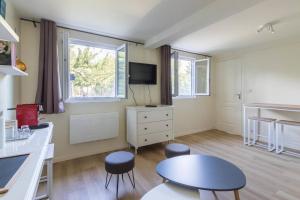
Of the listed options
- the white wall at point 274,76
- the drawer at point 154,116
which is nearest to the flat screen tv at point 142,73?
the drawer at point 154,116

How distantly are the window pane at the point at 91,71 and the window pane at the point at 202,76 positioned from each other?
8.23ft

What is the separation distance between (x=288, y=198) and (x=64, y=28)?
393 cm

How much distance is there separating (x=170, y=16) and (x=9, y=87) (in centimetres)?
237

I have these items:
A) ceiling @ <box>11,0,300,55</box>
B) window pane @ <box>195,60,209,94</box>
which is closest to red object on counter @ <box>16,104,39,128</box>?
ceiling @ <box>11,0,300,55</box>

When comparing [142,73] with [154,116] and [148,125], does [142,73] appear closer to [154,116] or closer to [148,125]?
[154,116]

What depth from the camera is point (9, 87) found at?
6.58ft

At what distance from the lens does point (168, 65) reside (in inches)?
150

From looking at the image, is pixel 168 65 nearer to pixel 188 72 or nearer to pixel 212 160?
pixel 188 72

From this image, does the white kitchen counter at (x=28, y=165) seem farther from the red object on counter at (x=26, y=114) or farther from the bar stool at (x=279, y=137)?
the bar stool at (x=279, y=137)

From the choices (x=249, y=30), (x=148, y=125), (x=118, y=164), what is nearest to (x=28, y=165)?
(x=118, y=164)

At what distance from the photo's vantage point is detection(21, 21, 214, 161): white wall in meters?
2.55

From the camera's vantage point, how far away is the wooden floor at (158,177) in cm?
188

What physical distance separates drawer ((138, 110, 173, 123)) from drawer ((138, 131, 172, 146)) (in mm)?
303

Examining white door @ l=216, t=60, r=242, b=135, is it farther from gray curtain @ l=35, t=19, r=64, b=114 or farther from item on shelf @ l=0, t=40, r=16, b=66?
item on shelf @ l=0, t=40, r=16, b=66
